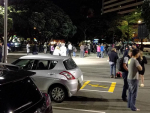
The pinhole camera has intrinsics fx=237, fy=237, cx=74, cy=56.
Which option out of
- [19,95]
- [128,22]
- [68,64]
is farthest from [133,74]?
[128,22]

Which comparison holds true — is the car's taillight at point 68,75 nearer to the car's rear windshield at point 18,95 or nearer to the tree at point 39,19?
the car's rear windshield at point 18,95

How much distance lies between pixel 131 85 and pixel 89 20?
6225cm

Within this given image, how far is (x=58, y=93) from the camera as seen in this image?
7504mm

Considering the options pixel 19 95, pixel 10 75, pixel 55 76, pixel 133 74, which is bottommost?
pixel 55 76

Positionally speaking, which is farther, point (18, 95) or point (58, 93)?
point (58, 93)

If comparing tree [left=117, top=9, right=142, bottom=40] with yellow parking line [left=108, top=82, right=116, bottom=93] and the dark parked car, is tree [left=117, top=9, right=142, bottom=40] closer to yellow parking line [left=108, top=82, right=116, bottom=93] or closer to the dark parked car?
yellow parking line [left=108, top=82, right=116, bottom=93]

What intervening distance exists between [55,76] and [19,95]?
4.43 meters

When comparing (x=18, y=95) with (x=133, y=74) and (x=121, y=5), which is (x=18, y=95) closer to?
(x=133, y=74)

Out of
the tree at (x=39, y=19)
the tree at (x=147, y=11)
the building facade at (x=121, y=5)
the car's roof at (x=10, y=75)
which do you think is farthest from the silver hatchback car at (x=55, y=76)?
the building facade at (x=121, y=5)

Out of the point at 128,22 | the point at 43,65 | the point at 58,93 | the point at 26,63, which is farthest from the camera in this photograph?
the point at 128,22

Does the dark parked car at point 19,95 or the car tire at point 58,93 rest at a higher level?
the dark parked car at point 19,95

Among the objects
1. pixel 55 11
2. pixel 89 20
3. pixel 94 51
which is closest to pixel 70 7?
pixel 89 20

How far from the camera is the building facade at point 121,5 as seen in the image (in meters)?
135

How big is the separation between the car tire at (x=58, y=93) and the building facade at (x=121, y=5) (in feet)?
425
